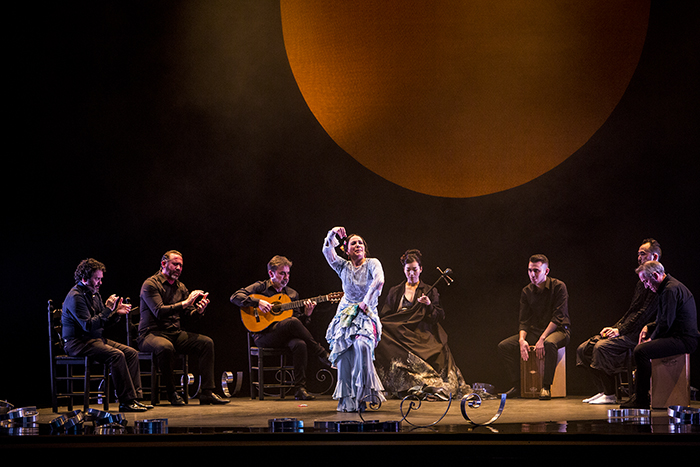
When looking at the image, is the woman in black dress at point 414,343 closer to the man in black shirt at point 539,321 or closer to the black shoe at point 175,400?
the man in black shirt at point 539,321

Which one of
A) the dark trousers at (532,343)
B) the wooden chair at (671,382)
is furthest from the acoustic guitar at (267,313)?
the wooden chair at (671,382)

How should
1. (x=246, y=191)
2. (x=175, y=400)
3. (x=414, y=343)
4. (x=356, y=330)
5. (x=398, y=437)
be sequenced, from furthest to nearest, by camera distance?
1. (x=246, y=191)
2. (x=414, y=343)
3. (x=175, y=400)
4. (x=356, y=330)
5. (x=398, y=437)

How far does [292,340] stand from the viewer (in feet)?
22.1

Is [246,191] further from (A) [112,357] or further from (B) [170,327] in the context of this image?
(A) [112,357]

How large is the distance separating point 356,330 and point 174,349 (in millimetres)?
2023

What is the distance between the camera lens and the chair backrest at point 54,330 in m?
5.59

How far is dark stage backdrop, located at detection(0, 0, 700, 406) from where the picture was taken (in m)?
6.75

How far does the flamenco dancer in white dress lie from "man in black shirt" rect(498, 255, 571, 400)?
1830mm

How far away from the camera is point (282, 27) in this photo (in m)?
7.27

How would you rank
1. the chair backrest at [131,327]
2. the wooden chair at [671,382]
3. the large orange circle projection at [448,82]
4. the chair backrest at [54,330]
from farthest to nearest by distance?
the large orange circle projection at [448,82], the chair backrest at [131,327], the chair backrest at [54,330], the wooden chair at [671,382]

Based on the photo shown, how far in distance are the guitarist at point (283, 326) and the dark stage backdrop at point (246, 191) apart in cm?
50

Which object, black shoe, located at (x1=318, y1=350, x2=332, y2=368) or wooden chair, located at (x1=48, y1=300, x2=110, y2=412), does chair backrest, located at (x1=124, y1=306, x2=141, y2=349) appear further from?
black shoe, located at (x1=318, y1=350, x2=332, y2=368)

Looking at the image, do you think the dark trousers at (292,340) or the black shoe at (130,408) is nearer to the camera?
the black shoe at (130,408)

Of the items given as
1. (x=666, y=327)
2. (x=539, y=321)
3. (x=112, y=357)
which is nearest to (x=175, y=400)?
(x=112, y=357)
